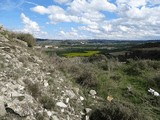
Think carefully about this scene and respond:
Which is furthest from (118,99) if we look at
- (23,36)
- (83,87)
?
(23,36)

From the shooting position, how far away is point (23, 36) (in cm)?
1316

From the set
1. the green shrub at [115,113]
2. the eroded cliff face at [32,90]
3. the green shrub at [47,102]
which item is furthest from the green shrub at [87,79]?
the green shrub at [47,102]

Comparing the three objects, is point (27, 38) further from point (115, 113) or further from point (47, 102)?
point (115, 113)

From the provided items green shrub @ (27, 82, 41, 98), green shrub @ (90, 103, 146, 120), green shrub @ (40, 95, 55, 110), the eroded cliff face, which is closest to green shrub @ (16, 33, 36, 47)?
the eroded cliff face

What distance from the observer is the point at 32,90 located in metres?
8.36

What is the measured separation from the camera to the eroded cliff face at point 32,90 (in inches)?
288

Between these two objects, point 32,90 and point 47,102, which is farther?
point 32,90

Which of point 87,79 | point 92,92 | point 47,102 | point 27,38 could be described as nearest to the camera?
point 47,102

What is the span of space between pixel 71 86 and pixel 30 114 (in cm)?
333

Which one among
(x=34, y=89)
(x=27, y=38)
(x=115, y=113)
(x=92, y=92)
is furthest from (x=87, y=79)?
(x=27, y=38)

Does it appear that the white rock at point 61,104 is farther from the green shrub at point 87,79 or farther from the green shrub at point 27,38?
the green shrub at point 27,38

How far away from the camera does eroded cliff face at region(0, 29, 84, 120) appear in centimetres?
730

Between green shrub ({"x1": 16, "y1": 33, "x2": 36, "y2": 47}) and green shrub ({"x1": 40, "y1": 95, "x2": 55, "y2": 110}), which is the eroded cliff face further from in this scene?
green shrub ({"x1": 16, "y1": 33, "x2": 36, "y2": 47})

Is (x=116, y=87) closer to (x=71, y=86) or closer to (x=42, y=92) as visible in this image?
(x=71, y=86)
